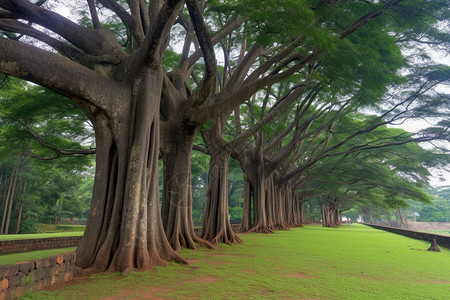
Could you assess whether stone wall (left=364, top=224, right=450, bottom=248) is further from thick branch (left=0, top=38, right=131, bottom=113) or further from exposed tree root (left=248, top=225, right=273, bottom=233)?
thick branch (left=0, top=38, right=131, bottom=113)

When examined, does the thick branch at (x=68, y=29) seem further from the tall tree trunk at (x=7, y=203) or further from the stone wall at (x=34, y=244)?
the tall tree trunk at (x=7, y=203)

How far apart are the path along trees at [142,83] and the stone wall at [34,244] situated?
181 inches

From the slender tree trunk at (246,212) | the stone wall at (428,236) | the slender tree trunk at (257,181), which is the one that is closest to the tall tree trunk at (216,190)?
the slender tree trunk at (257,181)

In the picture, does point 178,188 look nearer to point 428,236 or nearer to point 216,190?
point 216,190

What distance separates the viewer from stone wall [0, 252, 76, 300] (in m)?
3.03

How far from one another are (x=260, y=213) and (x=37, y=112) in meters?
11.4

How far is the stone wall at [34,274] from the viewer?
3031mm

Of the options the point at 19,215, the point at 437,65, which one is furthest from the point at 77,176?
the point at 437,65

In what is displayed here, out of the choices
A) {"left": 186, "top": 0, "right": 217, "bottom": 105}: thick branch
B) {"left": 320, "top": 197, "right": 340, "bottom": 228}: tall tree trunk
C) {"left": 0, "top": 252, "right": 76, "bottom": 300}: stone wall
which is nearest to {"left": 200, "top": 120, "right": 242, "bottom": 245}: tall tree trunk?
{"left": 186, "top": 0, "right": 217, "bottom": 105}: thick branch

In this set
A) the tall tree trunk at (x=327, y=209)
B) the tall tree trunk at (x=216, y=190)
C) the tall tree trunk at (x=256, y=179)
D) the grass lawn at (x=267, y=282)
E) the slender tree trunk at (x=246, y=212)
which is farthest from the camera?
the tall tree trunk at (x=327, y=209)

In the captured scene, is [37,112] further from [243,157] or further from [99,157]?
[243,157]

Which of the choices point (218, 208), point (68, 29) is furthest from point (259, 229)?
point (68, 29)

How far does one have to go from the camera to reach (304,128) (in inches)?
583

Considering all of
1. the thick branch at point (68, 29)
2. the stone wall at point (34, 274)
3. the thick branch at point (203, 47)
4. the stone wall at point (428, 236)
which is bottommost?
the stone wall at point (428, 236)
